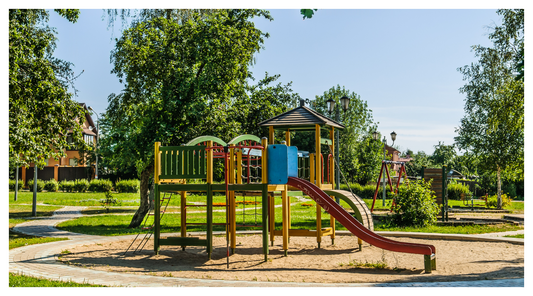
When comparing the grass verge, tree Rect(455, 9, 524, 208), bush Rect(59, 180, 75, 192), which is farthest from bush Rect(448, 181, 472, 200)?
bush Rect(59, 180, 75, 192)

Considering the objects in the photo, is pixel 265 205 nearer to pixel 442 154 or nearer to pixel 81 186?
pixel 81 186

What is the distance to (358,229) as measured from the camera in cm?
912

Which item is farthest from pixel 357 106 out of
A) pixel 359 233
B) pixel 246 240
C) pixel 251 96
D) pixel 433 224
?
pixel 359 233

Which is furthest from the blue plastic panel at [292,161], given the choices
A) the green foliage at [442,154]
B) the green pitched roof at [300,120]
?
the green foliage at [442,154]

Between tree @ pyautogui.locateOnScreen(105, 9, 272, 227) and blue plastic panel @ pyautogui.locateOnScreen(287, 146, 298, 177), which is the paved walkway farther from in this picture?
tree @ pyautogui.locateOnScreen(105, 9, 272, 227)

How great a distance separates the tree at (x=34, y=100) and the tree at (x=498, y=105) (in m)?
16.8

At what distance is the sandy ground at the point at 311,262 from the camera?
7863 millimetres

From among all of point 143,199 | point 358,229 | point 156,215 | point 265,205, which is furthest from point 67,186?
point 358,229

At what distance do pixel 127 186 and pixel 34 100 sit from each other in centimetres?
2829

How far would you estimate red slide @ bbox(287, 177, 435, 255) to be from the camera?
8.45 metres

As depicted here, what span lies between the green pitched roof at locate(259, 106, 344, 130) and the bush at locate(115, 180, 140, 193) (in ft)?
98.2

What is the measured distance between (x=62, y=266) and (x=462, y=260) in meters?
8.51

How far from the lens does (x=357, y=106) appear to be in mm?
47188

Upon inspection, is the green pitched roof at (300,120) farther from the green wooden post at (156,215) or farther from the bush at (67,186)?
the bush at (67,186)
